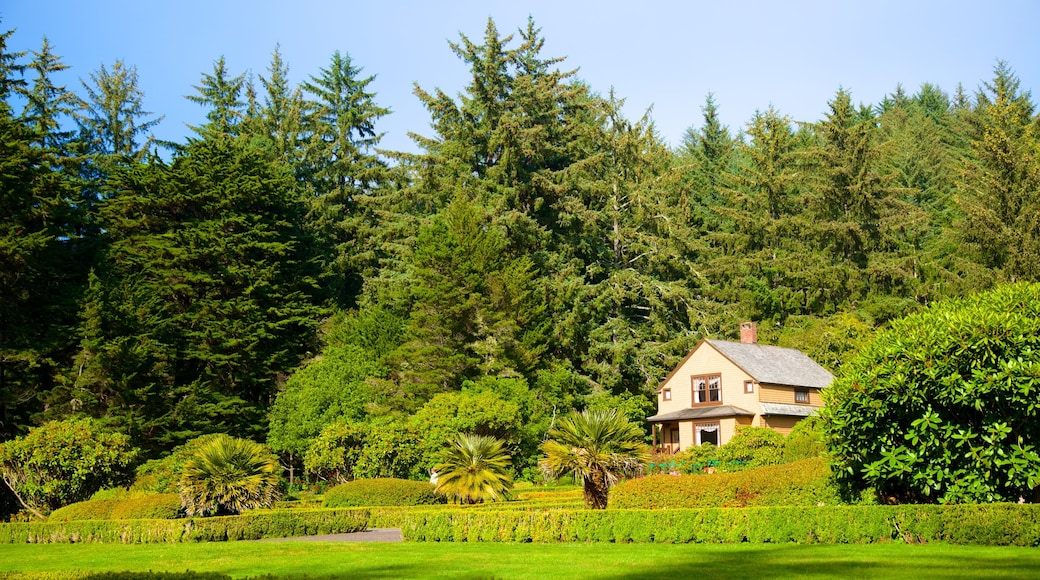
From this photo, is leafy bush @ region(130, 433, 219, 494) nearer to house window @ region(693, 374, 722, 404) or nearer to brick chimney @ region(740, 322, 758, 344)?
house window @ region(693, 374, 722, 404)

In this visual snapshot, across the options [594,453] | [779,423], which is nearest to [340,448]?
[594,453]

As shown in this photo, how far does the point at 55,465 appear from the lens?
1143 inches

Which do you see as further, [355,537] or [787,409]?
[787,409]

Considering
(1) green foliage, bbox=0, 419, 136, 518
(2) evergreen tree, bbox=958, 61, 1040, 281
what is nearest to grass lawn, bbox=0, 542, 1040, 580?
(1) green foliage, bbox=0, 419, 136, 518

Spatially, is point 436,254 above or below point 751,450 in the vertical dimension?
above

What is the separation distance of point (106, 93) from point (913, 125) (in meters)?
63.0

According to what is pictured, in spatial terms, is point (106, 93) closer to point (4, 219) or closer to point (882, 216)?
point (4, 219)

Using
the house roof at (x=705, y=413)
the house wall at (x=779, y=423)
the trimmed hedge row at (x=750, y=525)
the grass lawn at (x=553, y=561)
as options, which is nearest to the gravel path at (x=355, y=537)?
the trimmed hedge row at (x=750, y=525)

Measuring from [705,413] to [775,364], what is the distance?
4.87m

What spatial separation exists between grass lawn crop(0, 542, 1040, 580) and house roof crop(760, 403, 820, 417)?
1132 inches

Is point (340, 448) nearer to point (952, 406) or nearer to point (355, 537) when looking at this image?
point (355, 537)

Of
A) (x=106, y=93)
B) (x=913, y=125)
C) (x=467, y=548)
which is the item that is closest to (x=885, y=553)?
(x=467, y=548)

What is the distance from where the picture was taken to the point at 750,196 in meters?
61.5

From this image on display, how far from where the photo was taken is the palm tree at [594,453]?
24.1 meters
